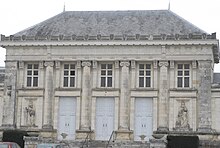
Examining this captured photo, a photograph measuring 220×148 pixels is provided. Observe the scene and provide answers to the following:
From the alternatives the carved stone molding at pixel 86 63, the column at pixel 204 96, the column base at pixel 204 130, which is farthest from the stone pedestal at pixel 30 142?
the column at pixel 204 96

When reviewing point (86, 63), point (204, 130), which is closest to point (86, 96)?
point (86, 63)

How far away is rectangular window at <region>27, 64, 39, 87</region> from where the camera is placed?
45625 mm

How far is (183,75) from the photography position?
144 feet

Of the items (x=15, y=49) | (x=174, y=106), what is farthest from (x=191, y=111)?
(x=15, y=49)

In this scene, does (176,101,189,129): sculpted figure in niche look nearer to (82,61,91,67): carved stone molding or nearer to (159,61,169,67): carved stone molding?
(159,61,169,67): carved stone molding

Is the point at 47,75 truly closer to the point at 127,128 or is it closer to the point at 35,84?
the point at 35,84

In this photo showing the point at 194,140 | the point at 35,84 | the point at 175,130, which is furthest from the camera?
the point at 35,84

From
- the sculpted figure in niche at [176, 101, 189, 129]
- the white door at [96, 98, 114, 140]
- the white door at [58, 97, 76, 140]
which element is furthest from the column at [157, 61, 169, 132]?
the white door at [58, 97, 76, 140]

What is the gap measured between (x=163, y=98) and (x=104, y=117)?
512 centimetres

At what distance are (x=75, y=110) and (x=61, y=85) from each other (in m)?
2.39

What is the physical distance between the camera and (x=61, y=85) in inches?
1775

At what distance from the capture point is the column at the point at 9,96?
148ft

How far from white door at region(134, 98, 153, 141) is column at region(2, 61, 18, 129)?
400 inches

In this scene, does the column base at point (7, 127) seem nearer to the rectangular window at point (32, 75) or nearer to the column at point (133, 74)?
the rectangular window at point (32, 75)
